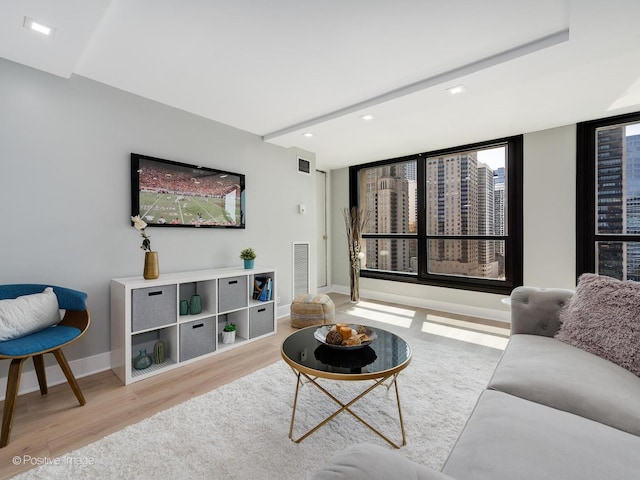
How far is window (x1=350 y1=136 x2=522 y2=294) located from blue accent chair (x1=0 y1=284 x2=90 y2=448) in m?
4.11

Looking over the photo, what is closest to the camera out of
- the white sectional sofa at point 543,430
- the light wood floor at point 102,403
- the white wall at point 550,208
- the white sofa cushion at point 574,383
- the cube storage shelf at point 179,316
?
the white sectional sofa at point 543,430

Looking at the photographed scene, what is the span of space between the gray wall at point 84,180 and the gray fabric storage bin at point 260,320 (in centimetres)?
67

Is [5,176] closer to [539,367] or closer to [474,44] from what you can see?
[474,44]

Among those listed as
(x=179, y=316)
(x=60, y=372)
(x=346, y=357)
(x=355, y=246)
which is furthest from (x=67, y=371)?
(x=355, y=246)

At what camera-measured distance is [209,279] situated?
2812mm

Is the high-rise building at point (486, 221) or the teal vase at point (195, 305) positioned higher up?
the high-rise building at point (486, 221)

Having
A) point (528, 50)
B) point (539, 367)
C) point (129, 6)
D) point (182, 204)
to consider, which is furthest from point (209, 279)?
point (528, 50)

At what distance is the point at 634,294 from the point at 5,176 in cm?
389

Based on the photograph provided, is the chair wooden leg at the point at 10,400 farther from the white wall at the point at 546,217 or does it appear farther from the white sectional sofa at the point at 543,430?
the white wall at the point at 546,217

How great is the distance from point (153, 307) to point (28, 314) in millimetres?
728

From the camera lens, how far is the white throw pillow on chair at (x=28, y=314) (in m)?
1.82

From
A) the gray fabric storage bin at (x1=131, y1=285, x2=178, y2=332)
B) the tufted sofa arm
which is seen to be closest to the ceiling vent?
the gray fabric storage bin at (x1=131, y1=285, x2=178, y2=332)

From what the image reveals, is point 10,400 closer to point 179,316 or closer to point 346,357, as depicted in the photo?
→ point 179,316

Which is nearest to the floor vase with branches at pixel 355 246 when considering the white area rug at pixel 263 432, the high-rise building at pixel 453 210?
the high-rise building at pixel 453 210
